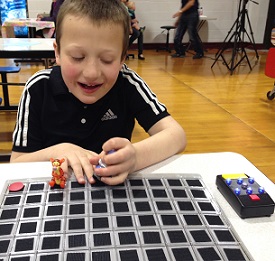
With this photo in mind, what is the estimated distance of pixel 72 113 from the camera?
42.3 inches

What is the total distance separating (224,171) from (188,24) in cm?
590

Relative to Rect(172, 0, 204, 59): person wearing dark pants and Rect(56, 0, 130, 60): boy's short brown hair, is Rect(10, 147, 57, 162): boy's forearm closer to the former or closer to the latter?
Rect(56, 0, 130, 60): boy's short brown hair

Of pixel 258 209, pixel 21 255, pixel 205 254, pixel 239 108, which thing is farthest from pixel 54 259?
pixel 239 108

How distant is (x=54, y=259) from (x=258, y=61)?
6.35m

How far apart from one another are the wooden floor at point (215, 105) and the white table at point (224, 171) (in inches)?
58.0

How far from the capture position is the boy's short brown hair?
83 centimetres

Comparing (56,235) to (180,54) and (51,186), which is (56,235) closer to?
(51,186)

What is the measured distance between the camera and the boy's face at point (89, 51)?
0.80 m

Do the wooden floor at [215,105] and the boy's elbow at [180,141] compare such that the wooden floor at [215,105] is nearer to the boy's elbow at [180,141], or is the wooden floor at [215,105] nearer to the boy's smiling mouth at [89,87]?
the boy's elbow at [180,141]

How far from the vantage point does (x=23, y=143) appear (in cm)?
100

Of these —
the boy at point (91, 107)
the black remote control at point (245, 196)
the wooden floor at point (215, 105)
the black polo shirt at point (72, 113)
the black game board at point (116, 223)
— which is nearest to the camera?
the black game board at point (116, 223)

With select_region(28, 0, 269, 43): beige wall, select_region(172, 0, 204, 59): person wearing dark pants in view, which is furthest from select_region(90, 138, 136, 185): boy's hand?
select_region(28, 0, 269, 43): beige wall

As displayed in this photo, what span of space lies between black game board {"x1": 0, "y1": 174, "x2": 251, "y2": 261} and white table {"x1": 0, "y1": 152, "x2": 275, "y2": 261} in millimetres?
25

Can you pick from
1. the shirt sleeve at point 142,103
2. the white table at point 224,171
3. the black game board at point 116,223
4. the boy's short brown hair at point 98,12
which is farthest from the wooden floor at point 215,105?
the black game board at point 116,223
